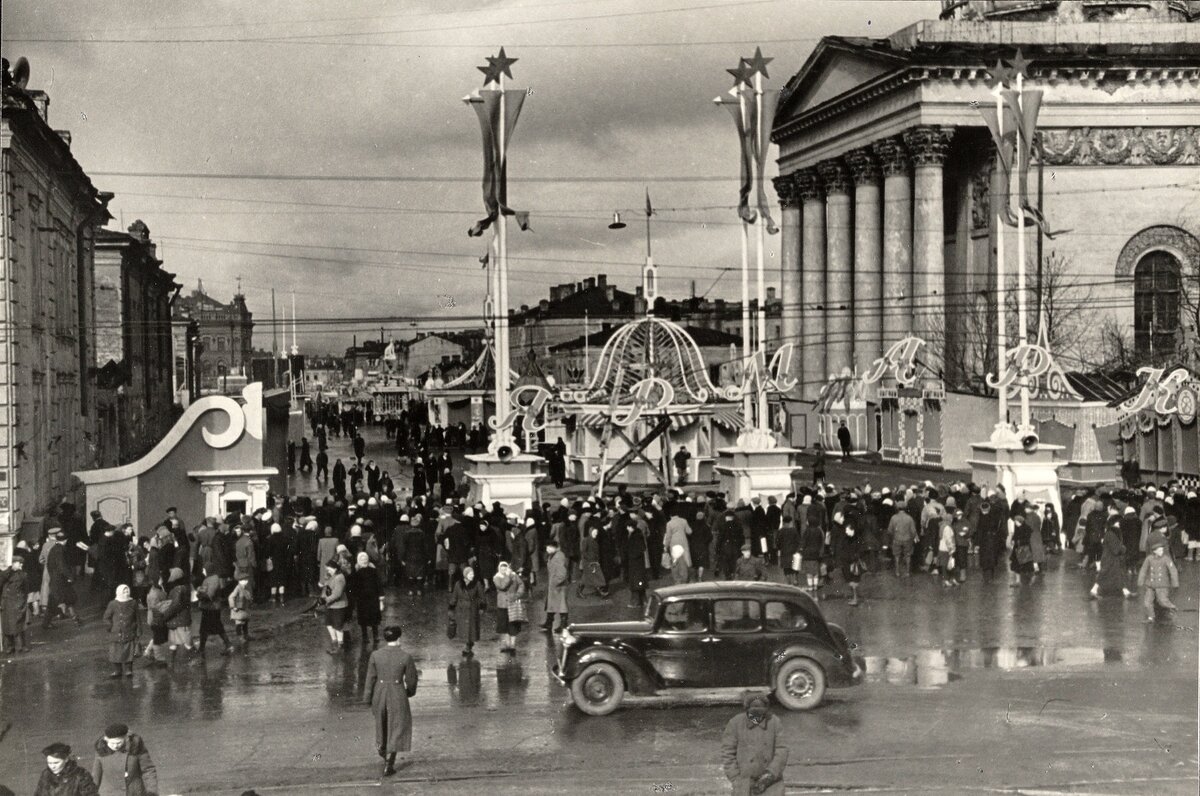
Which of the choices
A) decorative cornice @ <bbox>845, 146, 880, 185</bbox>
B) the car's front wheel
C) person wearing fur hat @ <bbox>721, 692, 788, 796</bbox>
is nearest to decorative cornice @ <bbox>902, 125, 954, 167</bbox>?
decorative cornice @ <bbox>845, 146, 880, 185</bbox>

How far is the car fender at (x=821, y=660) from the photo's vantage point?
15.6 meters

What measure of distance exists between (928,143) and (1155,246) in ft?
31.9

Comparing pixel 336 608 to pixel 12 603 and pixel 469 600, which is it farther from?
pixel 12 603

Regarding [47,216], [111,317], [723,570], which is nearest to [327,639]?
[723,570]

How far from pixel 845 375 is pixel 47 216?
108 ft

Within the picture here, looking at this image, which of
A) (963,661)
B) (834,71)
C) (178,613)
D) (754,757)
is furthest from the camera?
(834,71)

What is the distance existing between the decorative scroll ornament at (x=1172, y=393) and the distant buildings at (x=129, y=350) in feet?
91.4

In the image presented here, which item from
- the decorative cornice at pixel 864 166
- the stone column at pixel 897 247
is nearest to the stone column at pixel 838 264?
the decorative cornice at pixel 864 166

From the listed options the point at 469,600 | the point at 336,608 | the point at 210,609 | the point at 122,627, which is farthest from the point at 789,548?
the point at 122,627

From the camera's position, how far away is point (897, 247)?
5784 cm

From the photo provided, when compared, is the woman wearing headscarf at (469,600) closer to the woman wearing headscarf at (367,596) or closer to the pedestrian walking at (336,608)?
the woman wearing headscarf at (367,596)

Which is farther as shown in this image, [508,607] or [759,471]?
[759,471]

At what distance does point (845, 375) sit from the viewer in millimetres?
56812

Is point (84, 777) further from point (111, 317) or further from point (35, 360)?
point (111, 317)
